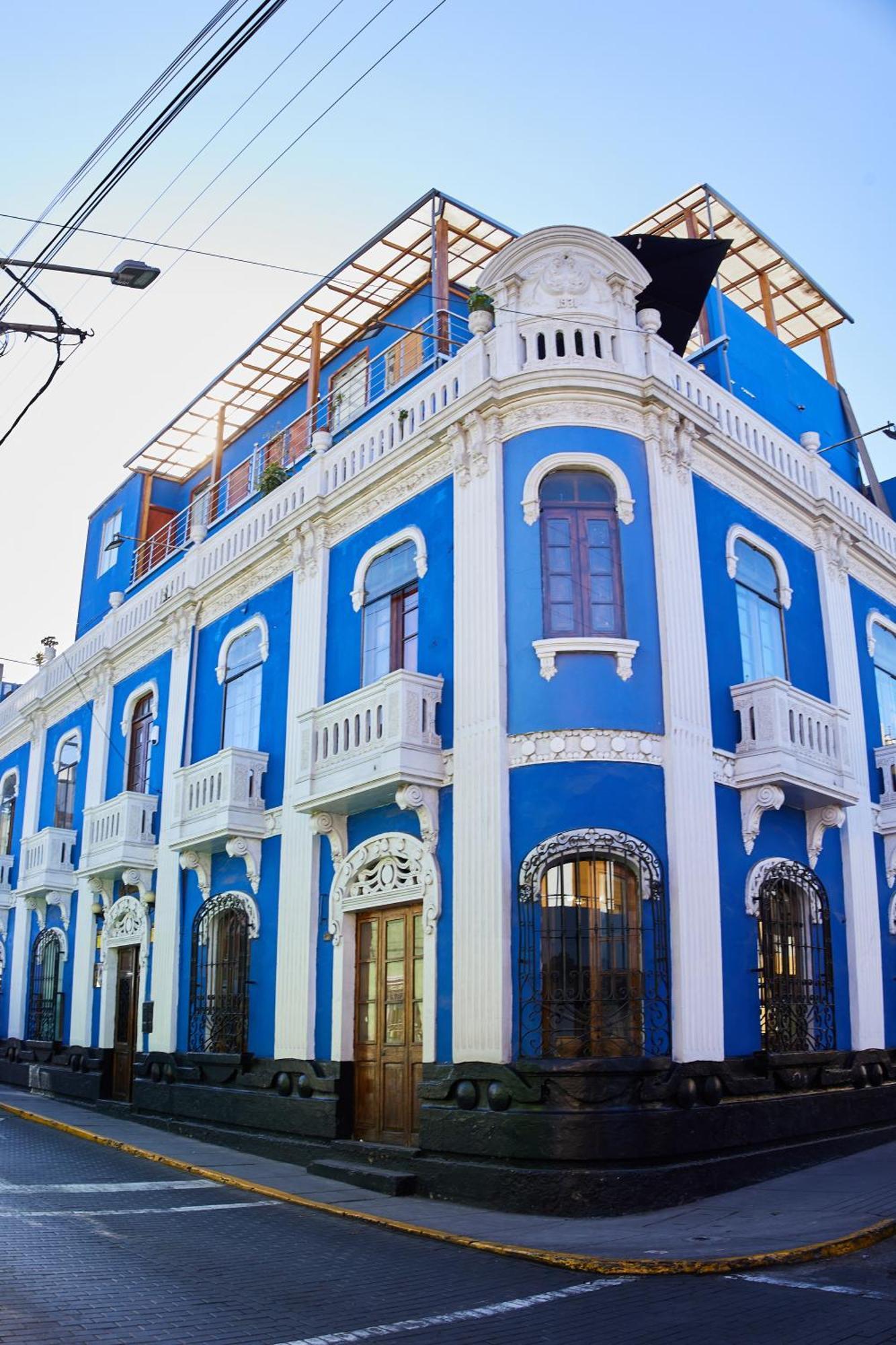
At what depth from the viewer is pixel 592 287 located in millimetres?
13938

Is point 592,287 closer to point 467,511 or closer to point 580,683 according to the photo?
point 467,511

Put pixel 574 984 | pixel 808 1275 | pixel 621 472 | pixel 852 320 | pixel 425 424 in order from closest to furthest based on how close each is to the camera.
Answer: pixel 808 1275, pixel 574 984, pixel 621 472, pixel 425 424, pixel 852 320

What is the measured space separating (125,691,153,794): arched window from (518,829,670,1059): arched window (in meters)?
10.5

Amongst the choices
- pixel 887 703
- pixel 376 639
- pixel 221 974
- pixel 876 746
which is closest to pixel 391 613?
pixel 376 639

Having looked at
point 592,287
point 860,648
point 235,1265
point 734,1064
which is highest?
point 592,287

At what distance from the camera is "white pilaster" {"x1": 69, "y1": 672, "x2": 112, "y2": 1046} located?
2081cm

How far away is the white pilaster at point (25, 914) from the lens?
23.9m

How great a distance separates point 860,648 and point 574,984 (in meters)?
8.28

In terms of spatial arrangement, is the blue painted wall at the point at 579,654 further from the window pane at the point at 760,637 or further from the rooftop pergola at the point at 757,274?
the rooftop pergola at the point at 757,274

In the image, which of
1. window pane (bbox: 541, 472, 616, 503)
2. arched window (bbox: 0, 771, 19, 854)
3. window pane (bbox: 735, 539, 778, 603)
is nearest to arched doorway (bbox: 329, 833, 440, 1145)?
window pane (bbox: 541, 472, 616, 503)

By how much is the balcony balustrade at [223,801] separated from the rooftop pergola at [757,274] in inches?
422

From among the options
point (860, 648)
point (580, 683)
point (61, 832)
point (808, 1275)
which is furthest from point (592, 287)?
point (61, 832)

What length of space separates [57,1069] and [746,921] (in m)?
13.7

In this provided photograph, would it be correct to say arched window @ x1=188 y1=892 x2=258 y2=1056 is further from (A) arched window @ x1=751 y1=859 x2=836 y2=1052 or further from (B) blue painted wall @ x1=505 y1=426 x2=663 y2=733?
(A) arched window @ x1=751 y1=859 x2=836 y2=1052
